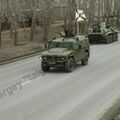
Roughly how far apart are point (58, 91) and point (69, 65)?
5359 mm

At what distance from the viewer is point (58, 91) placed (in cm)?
1914

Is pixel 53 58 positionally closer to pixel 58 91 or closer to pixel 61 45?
pixel 61 45

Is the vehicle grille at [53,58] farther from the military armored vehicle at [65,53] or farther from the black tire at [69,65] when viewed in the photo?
the black tire at [69,65]

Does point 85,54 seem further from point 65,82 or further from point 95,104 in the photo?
point 95,104

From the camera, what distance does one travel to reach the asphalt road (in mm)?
15164

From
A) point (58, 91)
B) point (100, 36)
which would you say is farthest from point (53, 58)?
point (100, 36)

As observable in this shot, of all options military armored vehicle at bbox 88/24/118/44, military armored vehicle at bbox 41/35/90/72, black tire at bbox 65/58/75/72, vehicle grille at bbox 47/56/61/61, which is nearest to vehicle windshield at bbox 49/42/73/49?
military armored vehicle at bbox 41/35/90/72

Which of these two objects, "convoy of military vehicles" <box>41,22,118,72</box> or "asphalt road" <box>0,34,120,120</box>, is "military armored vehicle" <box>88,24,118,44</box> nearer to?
"asphalt road" <box>0,34,120,120</box>

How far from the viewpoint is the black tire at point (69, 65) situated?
2412cm

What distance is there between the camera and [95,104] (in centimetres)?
1648

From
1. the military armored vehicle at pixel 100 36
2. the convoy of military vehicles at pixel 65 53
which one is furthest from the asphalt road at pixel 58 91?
the military armored vehicle at pixel 100 36

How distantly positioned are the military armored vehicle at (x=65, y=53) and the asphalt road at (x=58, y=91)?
0.49 meters

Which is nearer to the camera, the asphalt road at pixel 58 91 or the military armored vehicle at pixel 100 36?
the asphalt road at pixel 58 91

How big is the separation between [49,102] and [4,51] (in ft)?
56.2
